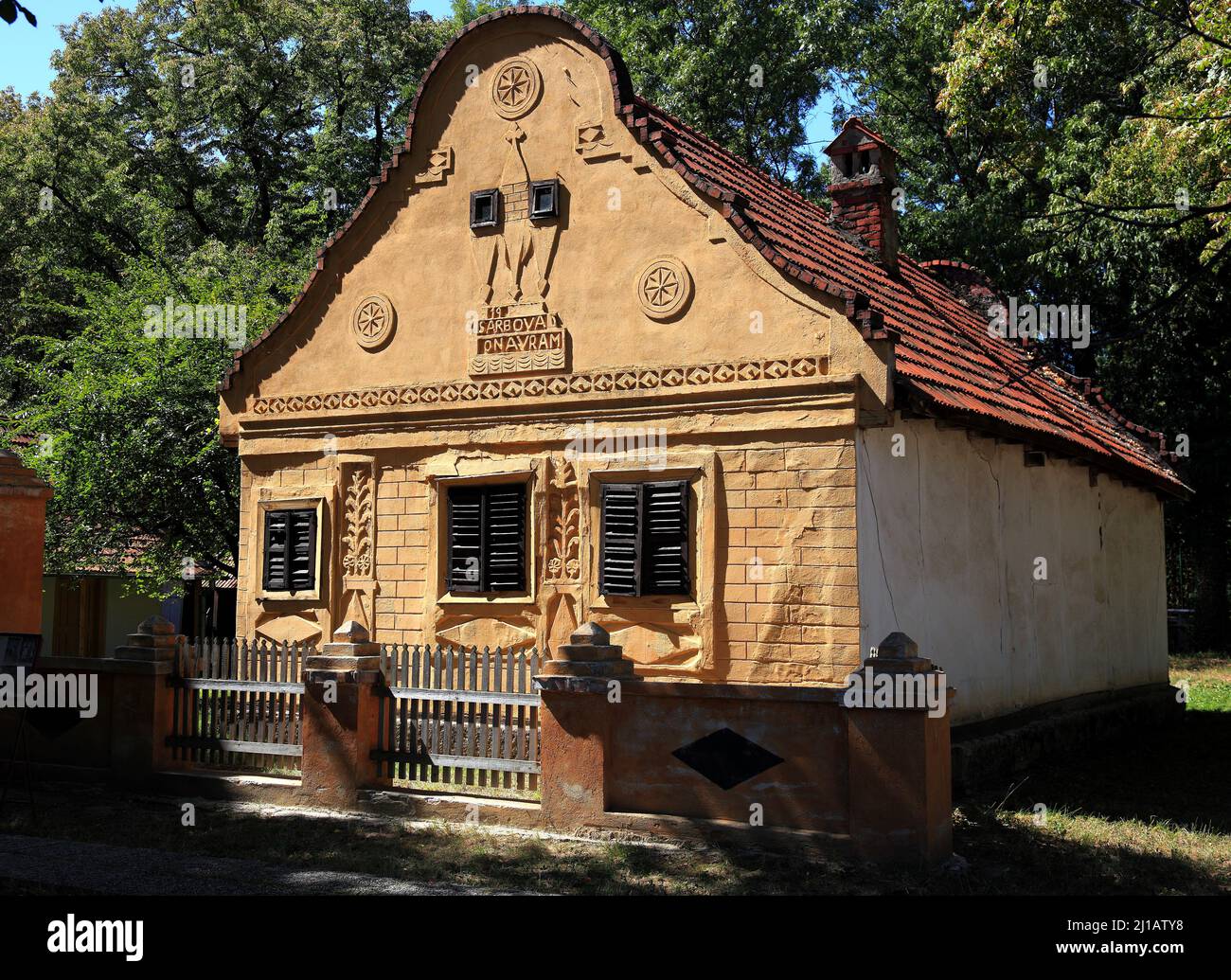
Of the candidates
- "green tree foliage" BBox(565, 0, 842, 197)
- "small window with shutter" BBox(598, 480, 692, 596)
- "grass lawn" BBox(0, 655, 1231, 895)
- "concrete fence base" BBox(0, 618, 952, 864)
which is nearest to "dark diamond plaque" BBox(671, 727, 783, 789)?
"concrete fence base" BBox(0, 618, 952, 864)

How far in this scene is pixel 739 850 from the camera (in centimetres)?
880

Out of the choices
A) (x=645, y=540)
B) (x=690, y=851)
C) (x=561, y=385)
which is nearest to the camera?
(x=690, y=851)

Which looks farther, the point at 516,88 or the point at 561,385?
the point at 516,88

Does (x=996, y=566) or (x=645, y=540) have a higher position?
(x=645, y=540)

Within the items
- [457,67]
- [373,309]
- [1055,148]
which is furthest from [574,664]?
[1055,148]

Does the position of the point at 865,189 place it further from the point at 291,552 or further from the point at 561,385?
the point at 291,552

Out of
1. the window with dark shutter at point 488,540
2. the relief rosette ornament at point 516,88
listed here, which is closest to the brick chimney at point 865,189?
the relief rosette ornament at point 516,88

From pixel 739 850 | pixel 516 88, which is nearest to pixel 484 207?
pixel 516 88

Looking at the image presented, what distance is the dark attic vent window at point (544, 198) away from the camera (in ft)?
45.3

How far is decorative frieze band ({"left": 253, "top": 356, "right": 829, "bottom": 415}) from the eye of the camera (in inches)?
484

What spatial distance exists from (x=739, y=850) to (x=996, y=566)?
6854mm

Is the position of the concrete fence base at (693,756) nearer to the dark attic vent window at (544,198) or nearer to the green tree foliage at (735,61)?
the dark attic vent window at (544,198)
